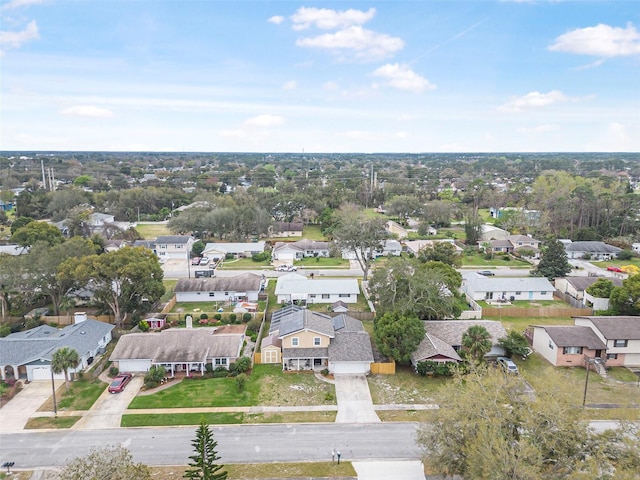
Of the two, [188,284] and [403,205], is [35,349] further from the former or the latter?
[403,205]

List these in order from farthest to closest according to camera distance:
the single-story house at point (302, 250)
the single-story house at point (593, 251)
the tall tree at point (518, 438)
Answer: the single-story house at point (593, 251) → the single-story house at point (302, 250) → the tall tree at point (518, 438)

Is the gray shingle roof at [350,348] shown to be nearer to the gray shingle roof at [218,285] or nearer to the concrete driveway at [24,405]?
the gray shingle roof at [218,285]

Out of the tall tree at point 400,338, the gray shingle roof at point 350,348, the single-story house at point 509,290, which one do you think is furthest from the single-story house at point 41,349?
the single-story house at point 509,290

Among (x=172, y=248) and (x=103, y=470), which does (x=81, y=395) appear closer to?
(x=103, y=470)

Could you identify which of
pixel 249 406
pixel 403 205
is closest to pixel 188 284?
pixel 249 406

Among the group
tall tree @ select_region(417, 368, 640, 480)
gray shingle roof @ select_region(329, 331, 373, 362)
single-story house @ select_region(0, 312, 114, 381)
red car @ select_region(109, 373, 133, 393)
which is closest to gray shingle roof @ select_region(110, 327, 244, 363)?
red car @ select_region(109, 373, 133, 393)

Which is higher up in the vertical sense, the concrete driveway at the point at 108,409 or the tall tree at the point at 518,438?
the tall tree at the point at 518,438
